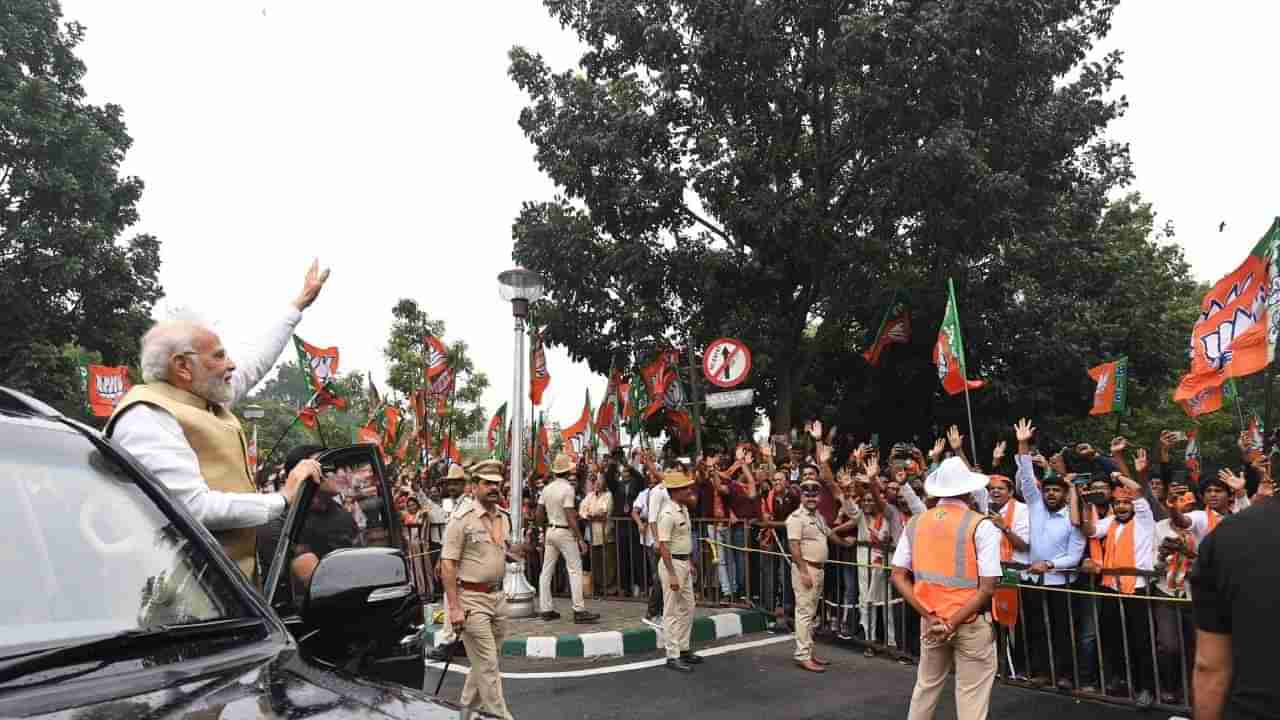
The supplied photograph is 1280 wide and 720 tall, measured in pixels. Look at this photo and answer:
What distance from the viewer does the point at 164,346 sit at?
2.73m

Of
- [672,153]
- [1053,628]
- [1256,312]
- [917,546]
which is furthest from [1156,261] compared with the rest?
[917,546]

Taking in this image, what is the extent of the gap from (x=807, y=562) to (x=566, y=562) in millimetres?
3712

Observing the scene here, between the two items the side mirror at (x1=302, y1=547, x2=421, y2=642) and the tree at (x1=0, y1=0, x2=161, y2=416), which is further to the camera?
the tree at (x1=0, y1=0, x2=161, y2=416)

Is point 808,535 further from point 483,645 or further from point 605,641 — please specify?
point 483,645

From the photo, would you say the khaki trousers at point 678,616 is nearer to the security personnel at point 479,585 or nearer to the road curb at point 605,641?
the road curb at point 605,641

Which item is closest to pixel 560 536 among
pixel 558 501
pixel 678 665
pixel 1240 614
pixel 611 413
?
pixel 558 501

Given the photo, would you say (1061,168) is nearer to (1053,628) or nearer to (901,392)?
(901,392)

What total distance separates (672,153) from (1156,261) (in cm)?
2018

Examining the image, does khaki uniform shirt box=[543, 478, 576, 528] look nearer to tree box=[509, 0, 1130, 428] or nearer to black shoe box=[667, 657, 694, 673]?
black shoe box=[667, 657, 694, 673]

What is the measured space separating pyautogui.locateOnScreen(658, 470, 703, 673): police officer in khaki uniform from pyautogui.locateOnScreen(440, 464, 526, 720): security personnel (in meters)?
2.58

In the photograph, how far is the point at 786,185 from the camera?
56.3 feet

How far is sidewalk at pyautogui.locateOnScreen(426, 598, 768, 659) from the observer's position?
9.59 metres

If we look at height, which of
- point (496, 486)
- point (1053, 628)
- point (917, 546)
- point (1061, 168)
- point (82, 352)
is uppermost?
point (1061, 168)

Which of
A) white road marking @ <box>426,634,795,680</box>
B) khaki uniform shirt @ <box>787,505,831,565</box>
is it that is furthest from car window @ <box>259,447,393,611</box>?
khaki uniform shirt @ <box>787,505,831,565</box>
